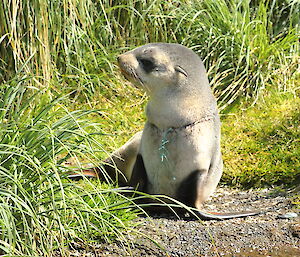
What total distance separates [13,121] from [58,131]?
0.99 ft

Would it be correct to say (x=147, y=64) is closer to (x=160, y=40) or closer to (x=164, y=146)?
(x=164, y=146)

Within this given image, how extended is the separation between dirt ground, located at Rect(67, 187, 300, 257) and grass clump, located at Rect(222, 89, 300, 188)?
66 cm

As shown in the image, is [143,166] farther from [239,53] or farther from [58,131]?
[239,53]

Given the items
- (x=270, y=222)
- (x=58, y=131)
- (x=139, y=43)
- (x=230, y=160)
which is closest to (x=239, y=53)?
(x=139, y=43)

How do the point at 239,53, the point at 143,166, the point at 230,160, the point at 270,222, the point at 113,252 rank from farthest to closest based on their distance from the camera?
the point at 239,53
the point at 230,160
the point at 143,166
the point at 270,222
the point at 113,252

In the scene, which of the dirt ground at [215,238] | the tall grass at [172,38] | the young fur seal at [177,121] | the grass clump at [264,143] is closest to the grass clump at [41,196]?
the dirt ground at [215,238]

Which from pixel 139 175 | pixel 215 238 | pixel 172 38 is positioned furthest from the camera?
pixel 172 38

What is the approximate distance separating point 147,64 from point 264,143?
6.04 ft

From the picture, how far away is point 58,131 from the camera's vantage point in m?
4.38

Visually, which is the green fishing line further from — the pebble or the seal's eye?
the pebble

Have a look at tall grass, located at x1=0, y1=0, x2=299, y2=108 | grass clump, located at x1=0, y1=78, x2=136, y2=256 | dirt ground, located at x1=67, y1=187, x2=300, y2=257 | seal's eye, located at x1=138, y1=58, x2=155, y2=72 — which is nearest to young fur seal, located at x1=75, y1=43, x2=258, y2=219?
seal's eye, located at x1=138, y1=58, x2=155, y2=72

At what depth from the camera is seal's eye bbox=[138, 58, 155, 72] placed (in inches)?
205

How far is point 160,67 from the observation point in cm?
520

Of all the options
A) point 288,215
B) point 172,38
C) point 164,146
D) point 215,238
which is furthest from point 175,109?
point 172,38
